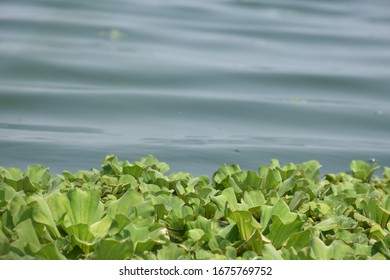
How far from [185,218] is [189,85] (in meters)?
3.95

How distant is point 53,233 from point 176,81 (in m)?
4.27

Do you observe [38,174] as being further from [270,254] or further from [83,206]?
[270,254]

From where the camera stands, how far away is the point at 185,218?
2803 mm

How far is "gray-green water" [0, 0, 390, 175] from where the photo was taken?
5188 millimetres

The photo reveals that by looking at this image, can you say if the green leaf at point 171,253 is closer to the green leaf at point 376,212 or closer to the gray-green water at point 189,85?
the green leaf at point 376,212

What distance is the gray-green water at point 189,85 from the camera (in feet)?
17.0

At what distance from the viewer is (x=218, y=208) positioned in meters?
2.91

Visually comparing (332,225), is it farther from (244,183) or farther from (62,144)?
(62,144)

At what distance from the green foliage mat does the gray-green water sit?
4.81 feet

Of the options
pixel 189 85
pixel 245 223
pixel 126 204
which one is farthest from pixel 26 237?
pixel 189 85

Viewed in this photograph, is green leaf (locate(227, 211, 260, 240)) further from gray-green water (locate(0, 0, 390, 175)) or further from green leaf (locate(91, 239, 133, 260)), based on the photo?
gray-green water (locate(0, 0, 390, 175))

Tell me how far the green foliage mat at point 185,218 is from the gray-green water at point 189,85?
4.81ft

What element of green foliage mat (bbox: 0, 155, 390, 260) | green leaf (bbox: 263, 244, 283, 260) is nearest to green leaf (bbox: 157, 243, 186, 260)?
green foliage mat (bbox: 0, 155, 390, 260)
